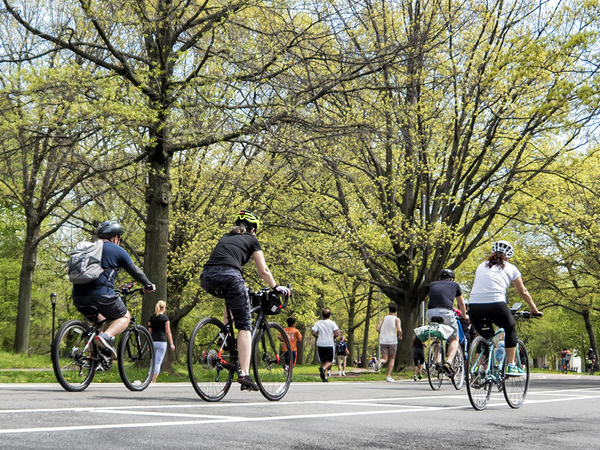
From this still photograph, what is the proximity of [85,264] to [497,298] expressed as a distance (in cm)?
451

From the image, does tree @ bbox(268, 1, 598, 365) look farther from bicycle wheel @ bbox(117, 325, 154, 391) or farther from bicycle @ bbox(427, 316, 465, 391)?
bicycle wheel @ bbox(117, 325, 154, 391)

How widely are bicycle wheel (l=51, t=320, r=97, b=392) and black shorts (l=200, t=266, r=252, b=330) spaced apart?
1.70m

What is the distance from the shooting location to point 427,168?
21953mm

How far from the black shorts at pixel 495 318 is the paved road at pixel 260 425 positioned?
832 mm

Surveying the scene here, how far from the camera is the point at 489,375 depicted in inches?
320

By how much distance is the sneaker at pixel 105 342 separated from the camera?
8.07 metres

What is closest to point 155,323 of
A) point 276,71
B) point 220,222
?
point 276,71

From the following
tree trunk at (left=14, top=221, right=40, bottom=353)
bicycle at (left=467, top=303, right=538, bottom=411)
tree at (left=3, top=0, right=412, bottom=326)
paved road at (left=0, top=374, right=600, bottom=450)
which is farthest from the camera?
tree trunk at (left=14, top=221, right=40, bottom=353)

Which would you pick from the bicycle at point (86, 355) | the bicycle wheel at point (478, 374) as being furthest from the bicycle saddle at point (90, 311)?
the bicycle wheel at point (478, 374)

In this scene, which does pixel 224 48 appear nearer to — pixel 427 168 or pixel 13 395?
pixel 13 395

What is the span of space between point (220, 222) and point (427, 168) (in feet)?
22.5

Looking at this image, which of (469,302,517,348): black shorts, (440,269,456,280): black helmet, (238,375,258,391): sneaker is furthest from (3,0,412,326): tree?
(238,375,258,391): sneaker

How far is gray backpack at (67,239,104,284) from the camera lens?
7.90 m

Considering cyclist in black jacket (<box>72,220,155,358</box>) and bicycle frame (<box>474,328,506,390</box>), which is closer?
cyclist in black jacket (<box>72,220,155,358</box>)
